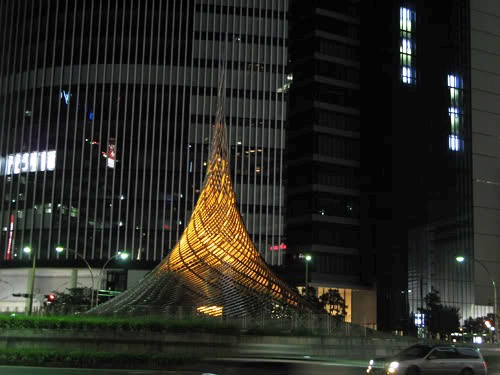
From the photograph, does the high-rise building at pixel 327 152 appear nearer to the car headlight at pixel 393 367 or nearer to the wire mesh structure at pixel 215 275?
the wire mesh structure at pixel 215 275

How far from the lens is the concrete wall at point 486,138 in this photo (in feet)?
263

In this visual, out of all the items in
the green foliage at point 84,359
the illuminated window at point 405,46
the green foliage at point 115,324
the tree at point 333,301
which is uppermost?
the illuminated window at point 405,46

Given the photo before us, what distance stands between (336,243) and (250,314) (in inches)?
1741

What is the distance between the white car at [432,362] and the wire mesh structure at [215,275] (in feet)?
52.9

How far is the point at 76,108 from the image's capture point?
3196 inches

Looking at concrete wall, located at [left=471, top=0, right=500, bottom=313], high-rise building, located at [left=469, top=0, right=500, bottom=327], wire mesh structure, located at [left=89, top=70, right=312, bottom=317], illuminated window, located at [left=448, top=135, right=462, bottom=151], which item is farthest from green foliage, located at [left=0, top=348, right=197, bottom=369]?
illuminated window, located at [left=448, top=135, right=462, bottom=151]

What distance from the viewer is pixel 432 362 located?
2266cm

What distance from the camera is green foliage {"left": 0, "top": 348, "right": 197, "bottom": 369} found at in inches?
1005

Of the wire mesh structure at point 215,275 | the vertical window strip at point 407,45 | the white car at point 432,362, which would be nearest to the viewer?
the white car at point 432,362

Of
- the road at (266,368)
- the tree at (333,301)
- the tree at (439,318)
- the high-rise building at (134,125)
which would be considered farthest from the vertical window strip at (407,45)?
the road at (266,368)

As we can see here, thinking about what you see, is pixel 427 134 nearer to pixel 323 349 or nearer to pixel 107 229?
pixel 107 229

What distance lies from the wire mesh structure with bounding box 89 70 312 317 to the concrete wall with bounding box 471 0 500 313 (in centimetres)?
3766

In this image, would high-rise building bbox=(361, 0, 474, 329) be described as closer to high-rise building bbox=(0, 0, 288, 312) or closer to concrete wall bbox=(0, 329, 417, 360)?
high-rise building bbox=(0, 0, 288, 312)

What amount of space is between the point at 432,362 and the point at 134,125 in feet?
202
